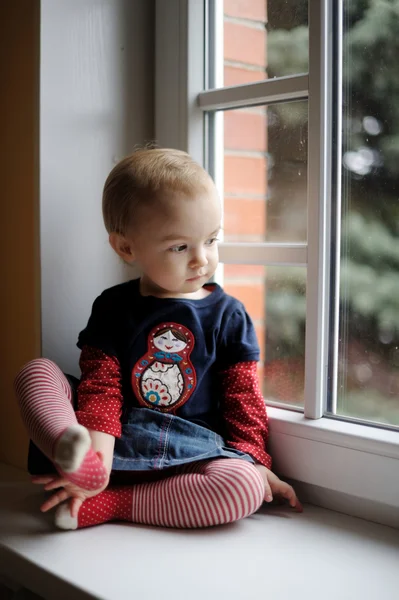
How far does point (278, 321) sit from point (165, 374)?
27 centimetres

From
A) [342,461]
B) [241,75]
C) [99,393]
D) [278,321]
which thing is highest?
[241,75]

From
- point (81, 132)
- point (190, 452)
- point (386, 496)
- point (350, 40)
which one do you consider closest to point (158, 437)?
point (190, 452)

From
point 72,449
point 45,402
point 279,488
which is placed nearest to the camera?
point 72,449

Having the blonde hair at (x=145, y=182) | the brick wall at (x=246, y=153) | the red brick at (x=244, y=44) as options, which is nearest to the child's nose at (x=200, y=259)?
the blonde hair at (x=145, y=182)

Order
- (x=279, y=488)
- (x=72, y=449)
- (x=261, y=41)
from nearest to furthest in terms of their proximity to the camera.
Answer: (x=72, y=449), (x=279, y=488), (x=261, y=41)

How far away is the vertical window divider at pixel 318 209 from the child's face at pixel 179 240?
0.57 ft

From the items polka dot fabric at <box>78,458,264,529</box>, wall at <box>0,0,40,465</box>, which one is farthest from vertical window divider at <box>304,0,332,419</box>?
wall at <box>0,0,40,465</box>

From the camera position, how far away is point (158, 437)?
120 cm

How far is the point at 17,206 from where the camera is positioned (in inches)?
55.9

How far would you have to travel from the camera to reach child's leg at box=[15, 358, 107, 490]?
3.16 feet

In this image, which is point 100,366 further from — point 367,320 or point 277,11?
point 277,11

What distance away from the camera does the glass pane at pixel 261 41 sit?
126 cm

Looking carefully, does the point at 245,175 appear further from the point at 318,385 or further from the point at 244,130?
the point at 318,385

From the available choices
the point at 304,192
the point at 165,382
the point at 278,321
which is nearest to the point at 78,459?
the point at 165,382
